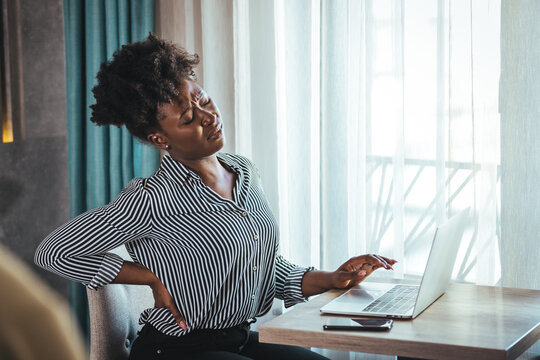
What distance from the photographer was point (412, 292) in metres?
1.45

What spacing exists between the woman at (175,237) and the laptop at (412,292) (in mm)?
79

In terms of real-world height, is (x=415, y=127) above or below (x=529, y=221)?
above

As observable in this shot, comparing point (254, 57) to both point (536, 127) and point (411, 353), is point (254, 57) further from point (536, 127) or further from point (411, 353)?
point (411, 353)

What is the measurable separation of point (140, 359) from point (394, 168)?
1.02 m

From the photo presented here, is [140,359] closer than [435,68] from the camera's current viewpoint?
Yes

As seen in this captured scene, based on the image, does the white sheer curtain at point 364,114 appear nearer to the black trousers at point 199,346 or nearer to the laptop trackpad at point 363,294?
the laptop trackpad at point 363,294

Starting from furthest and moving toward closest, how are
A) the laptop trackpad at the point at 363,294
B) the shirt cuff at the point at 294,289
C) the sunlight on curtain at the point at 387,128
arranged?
the sunlight on curtain at the point at 387,128 → the shirt cuff at the point at 294,289 → the laptop trackpad at the point at 363,294

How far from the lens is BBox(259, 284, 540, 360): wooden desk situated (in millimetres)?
1057

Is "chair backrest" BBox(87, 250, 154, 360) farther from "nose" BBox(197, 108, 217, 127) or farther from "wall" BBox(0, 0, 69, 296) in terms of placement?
"nose" BBox(197, 108, 217, 127)

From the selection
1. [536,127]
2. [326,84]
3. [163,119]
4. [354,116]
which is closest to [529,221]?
[536,127]

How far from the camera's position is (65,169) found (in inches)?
60.5

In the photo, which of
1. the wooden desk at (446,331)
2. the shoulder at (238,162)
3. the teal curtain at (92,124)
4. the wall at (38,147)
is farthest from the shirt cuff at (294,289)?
the teal curtain at (92,124)

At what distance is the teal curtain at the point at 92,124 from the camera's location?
2.54m

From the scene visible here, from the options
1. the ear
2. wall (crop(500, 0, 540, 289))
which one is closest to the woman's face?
the ear
